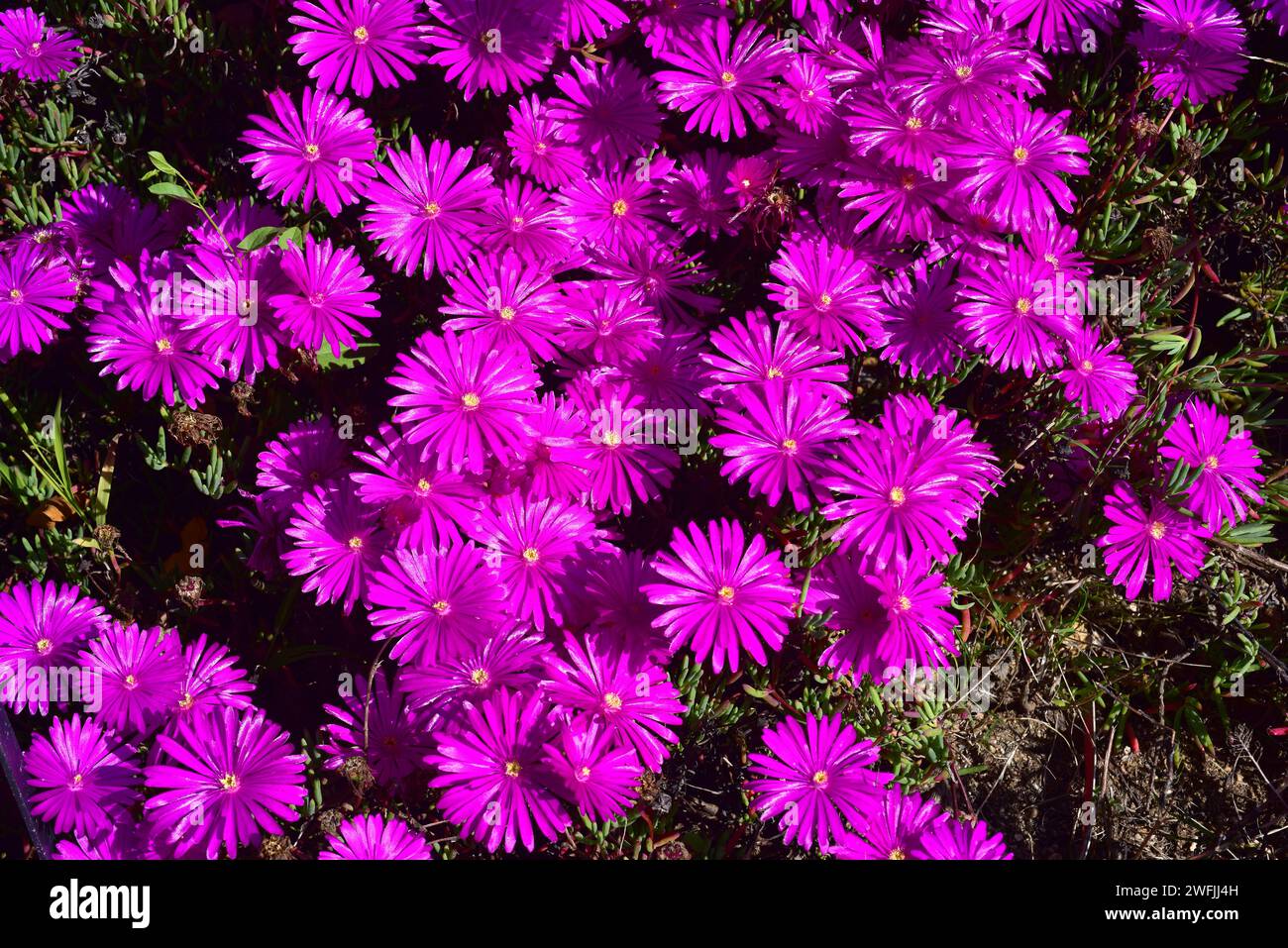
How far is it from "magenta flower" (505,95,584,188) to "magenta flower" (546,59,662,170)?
0.02 metres

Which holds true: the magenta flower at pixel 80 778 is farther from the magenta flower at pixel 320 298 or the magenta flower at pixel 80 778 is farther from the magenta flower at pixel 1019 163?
the magenta flower at pixel 1019 163

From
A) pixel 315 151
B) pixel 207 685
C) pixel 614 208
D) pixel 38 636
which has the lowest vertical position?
pixel 207 685

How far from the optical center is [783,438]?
1.94 m

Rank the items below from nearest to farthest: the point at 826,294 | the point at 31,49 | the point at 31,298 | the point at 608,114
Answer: the point at 826,294 → the point at 31,298 → the point at 608,114 → the point at 31,49

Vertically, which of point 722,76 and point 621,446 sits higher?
point 722,76

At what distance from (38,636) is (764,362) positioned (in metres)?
1.43

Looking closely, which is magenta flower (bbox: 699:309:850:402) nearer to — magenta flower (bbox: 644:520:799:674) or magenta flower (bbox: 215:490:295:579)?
magenta flower (bbox: 644:520:799:674)

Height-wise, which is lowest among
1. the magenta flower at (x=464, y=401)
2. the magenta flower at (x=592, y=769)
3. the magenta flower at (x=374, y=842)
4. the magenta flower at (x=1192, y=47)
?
the magenta flower at (x=374, y=842)

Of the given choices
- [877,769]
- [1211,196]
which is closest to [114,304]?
[877,769]

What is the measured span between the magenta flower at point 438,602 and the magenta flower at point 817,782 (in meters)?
0.52

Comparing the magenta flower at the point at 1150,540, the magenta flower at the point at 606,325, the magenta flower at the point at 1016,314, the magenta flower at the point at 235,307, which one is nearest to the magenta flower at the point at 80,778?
the magenta flower at the point at 235,307

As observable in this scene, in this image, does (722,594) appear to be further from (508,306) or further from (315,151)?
(315,151)

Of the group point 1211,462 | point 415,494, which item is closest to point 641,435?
point 415,494

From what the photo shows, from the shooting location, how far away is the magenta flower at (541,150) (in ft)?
7.34
